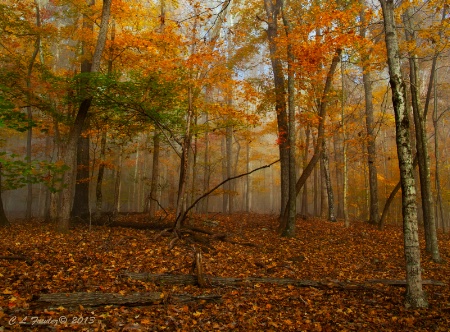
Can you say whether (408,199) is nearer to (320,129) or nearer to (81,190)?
(320,129)

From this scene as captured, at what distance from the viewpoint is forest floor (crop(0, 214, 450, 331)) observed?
4902mm

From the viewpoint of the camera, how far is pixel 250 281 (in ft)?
23.2

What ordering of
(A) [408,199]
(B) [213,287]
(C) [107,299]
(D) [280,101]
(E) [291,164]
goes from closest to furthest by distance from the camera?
(C) [107,299]
(A) [408,199]
(B) [213,287]
(E) [291,164]
(D) [280,101]

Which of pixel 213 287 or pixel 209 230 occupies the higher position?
pixel 209 230

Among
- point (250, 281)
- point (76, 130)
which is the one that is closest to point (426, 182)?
point (250, 281)

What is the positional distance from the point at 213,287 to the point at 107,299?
2292 millimetres

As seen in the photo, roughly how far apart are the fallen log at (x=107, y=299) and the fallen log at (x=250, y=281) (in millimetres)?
738

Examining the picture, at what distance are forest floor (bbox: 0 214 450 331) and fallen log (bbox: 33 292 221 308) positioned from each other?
0.06 meters

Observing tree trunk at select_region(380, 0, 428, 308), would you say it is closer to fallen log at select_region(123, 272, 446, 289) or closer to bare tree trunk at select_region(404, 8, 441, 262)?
fallen log at select_region(123, 272, 446, 289)

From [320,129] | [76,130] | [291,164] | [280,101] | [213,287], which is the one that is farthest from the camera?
[320,129]

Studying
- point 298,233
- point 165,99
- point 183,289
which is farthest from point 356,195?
point 183,289

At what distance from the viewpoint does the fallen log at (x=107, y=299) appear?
4984 millimetres

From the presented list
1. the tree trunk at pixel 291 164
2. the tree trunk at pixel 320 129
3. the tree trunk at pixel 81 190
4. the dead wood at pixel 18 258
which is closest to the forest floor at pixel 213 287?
the dead wood at pixel 18 258

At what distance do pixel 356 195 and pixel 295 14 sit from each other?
59.4ft
